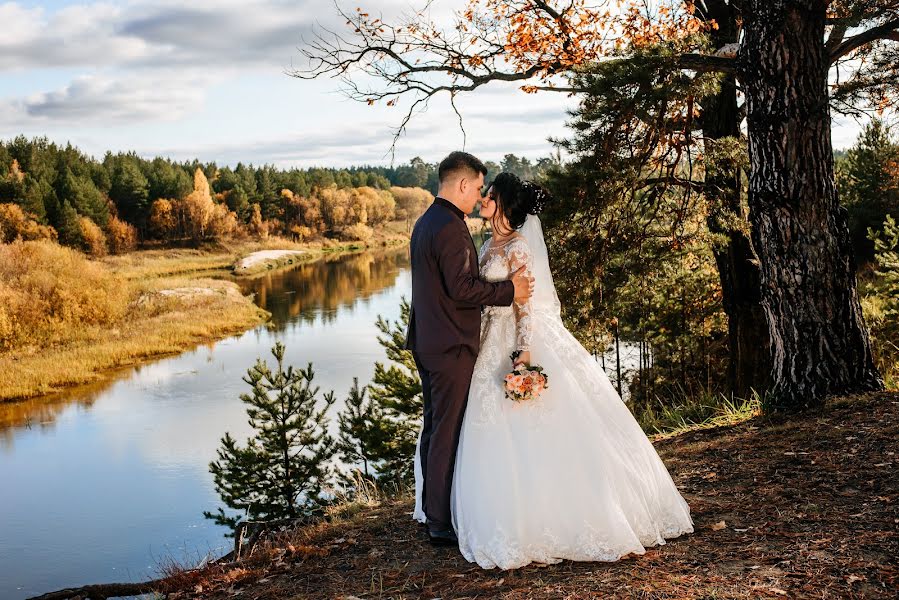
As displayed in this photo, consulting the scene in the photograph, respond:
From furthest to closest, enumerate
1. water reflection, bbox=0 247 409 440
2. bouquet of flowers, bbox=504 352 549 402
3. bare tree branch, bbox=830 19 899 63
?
water reflection, bbox=0 247 409 440
bare tree branch, bbox=830 19 899 63
bouquet of flowers, bbox=504 352 549 402

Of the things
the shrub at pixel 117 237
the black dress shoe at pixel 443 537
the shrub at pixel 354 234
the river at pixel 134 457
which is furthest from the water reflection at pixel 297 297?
the black dress shoe at pixel 443 537

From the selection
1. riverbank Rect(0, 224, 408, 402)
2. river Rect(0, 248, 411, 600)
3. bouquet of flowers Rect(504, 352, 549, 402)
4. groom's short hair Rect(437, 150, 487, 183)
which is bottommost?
river Rect(0, 248, 411, 600)

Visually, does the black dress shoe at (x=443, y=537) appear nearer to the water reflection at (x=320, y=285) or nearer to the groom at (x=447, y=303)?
the groom at (x=447, y=303)

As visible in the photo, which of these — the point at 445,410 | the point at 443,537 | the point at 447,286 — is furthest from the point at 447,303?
the point at 443,537

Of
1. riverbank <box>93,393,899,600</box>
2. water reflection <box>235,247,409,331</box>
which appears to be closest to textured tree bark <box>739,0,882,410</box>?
riverbank <box>93,393,899,600</box>

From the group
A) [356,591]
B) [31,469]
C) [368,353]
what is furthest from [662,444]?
[368,353]

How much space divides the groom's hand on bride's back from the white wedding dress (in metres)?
0.04

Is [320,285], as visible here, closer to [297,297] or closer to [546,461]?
[297,297]

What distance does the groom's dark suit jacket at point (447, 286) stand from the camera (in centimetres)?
392

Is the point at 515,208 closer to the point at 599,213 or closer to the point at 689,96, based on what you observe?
the point at 689,96

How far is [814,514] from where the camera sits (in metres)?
4.09

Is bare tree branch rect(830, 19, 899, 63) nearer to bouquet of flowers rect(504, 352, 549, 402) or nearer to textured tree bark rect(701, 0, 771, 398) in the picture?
textured tree bark rect(701, 0, 771, 398)

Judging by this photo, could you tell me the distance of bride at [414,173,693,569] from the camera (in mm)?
3748

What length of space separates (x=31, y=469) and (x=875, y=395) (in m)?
18.8
